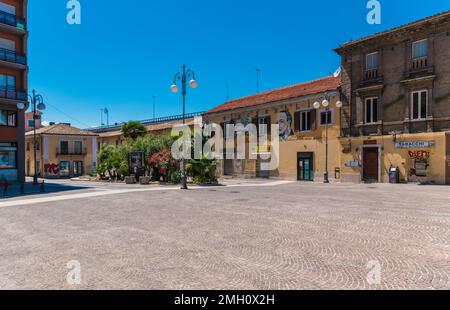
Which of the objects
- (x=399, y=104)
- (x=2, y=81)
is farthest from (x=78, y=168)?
(x=399, y=104)

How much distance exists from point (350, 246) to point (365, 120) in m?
20.7

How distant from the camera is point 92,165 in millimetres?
47688

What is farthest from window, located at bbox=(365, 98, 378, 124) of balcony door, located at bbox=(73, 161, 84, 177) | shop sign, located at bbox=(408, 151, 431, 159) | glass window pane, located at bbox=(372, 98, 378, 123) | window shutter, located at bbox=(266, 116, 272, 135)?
balcony door, located at bbox=(73, 161, 84, 177)

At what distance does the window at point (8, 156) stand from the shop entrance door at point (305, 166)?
25.5m

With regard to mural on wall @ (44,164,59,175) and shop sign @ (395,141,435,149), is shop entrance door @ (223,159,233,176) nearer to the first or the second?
shop sign @ (395,141,435,149)

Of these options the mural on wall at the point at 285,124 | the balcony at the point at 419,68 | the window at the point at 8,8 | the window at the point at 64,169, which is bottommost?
the window at the point at 64,169

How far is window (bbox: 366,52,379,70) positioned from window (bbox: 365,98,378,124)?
2543 mm

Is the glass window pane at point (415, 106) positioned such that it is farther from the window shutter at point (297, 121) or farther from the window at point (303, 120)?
the window shutter at point (297, 121)

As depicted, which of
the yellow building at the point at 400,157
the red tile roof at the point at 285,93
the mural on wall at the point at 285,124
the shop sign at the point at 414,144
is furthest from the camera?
the mural on wall at the point at 285,124

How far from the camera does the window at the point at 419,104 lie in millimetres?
21375

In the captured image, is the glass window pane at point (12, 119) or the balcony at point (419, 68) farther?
the glass window pane at point (12, 119)

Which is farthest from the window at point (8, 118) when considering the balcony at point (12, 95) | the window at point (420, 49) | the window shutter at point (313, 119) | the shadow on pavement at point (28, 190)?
the window at point (420, 49)
